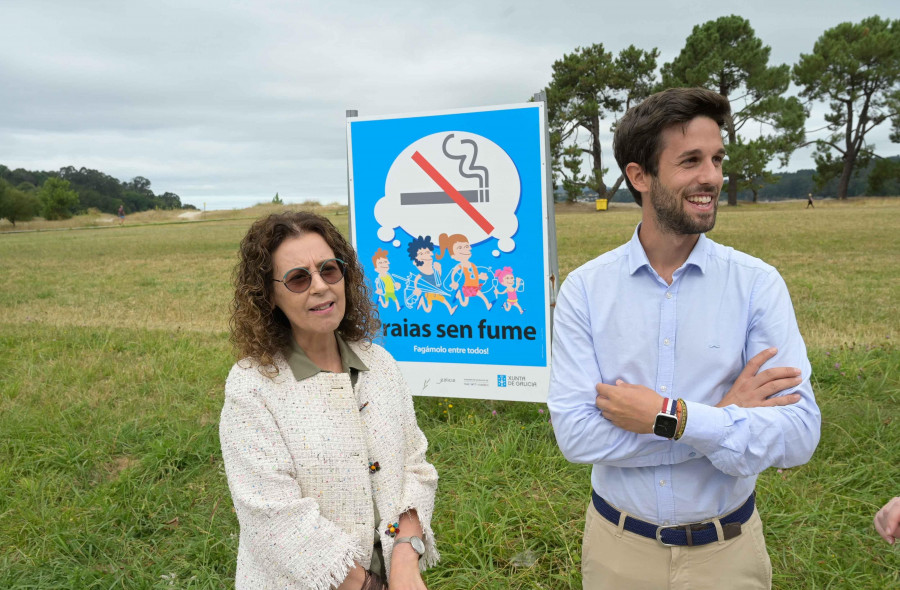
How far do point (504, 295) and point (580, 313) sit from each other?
2.52 metres

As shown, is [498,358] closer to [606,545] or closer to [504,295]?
[504,295]

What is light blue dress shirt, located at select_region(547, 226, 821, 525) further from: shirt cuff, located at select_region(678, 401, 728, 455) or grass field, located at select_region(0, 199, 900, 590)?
grass field, located at select_region(0, 199, 900, 590)

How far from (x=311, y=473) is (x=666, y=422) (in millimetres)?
933

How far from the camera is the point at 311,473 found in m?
1.76

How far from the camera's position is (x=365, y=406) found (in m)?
1.88

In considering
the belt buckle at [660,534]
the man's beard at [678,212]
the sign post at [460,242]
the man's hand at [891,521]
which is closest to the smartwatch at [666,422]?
the belt buckle at [660,534]

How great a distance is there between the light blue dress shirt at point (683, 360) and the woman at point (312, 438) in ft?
1.71

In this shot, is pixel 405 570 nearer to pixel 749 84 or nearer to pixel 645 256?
pixel 645 256

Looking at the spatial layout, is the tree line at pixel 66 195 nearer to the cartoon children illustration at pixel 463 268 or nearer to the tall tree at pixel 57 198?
the tall tree at pixel 57 198

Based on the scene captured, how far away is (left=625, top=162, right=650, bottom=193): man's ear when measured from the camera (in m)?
1.87

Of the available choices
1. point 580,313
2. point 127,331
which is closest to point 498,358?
point 580,313

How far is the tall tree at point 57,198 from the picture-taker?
90.4m

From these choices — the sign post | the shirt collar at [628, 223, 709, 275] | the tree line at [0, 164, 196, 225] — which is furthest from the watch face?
the tree line at [0, 164, 196, 225]

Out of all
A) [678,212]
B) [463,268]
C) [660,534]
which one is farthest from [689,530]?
[463,268]
